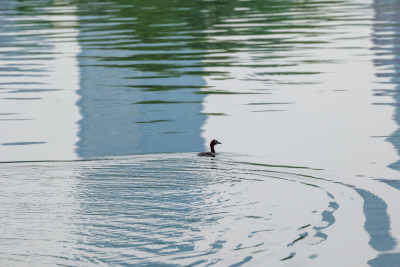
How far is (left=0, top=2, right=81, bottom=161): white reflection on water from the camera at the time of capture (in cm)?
1594

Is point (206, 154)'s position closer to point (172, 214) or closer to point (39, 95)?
point (172, 214)

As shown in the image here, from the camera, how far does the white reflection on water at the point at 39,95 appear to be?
1594 cm

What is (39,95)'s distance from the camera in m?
21.1

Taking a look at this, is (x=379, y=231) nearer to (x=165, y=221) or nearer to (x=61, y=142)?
(x=165, y=221)

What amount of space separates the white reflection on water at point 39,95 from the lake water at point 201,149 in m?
0.05

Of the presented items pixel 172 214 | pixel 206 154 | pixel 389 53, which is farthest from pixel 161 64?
pixel 172 214

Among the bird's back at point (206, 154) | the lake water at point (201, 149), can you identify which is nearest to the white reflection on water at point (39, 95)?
the lake water at point (201, 149)

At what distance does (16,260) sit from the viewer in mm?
9266

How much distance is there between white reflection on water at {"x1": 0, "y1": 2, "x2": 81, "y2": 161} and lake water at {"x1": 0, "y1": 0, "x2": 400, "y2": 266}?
0.05m

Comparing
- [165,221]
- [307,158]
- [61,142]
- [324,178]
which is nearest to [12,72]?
[61,142]

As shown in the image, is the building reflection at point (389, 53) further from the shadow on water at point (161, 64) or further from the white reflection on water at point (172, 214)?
the white reflection on water at point (172, 214)

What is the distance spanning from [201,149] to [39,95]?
6.79 meters

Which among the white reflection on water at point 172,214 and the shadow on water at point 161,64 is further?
the shadow on water at point 161,64

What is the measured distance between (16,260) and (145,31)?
28.2 metres
